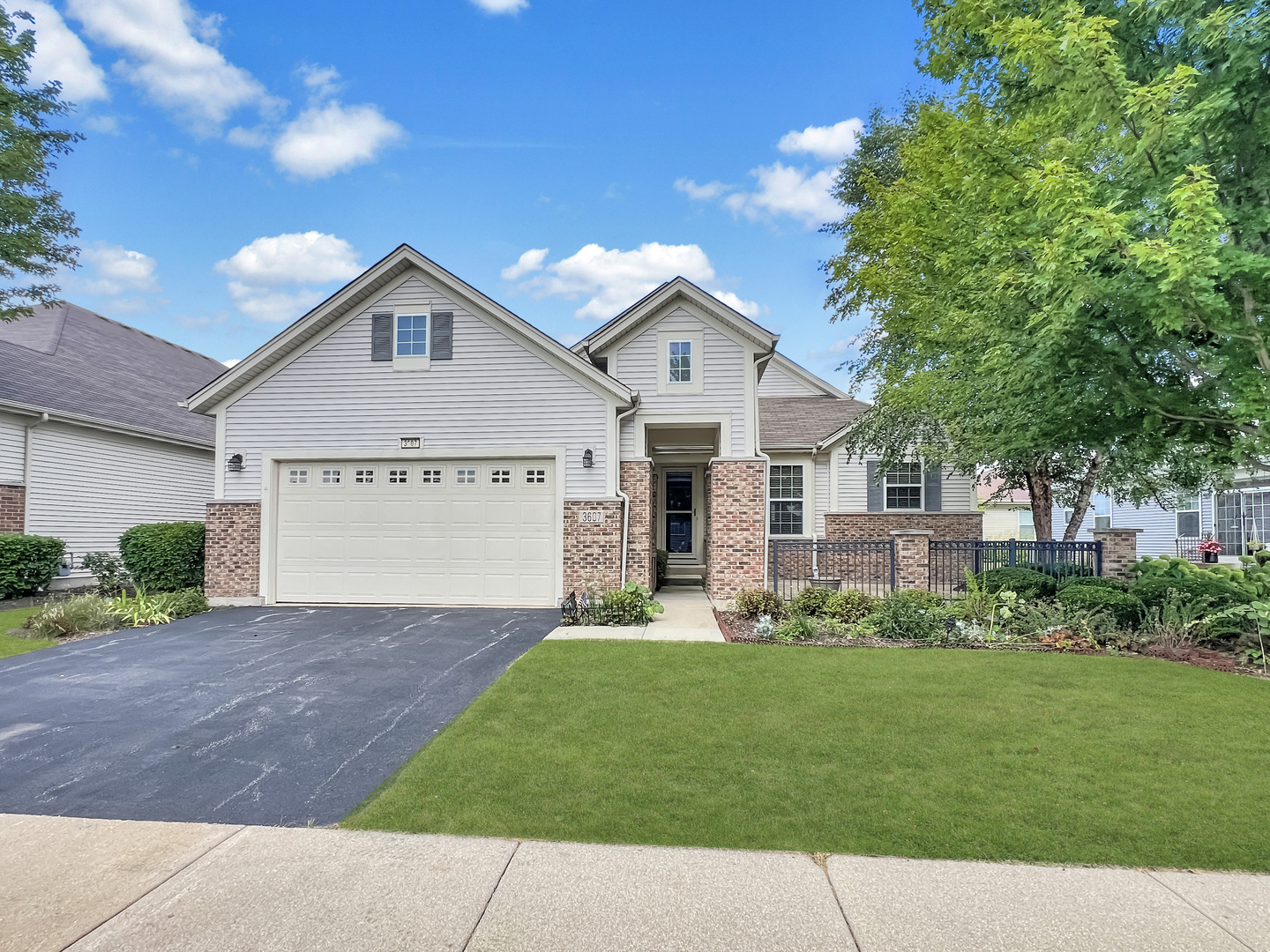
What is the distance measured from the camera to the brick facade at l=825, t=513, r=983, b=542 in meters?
16.4

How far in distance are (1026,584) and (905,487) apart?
600 cm

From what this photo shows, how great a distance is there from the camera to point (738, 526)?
12.3 meters

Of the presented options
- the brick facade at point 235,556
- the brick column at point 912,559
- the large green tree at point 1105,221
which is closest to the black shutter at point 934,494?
the brick column at point 912,559

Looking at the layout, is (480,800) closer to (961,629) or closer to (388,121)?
(961,629)

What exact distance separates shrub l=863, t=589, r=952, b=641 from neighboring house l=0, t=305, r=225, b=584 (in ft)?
44.5

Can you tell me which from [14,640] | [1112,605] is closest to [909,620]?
[1112,605]

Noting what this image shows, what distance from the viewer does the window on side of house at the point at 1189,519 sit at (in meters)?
20.8

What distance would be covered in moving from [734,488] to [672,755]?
7.97 metres

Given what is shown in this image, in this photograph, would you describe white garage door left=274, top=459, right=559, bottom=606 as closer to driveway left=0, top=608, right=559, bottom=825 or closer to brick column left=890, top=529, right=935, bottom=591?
driveway left=0, top=608, right=559, bottom=825

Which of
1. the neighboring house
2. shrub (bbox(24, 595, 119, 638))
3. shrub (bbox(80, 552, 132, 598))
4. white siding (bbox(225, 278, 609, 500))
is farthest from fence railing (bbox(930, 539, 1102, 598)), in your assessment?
shrub (bbox(80, 552, 132, 598))

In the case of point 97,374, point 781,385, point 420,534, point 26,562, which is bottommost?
point 26,562

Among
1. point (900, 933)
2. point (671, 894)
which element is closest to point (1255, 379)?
point (900, 933)

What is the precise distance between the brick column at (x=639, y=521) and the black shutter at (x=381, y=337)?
5168mm

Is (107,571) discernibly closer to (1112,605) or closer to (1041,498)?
(1112,605)
